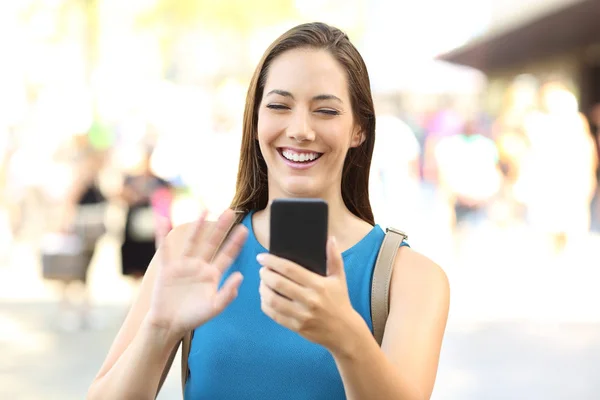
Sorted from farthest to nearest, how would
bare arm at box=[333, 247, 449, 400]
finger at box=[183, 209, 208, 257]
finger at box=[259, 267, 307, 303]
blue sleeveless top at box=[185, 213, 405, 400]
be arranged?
blue sleeveless top at box=[185, 213, 405, 400]
finger at box=[183, 209, 208, 257]
bare arm at box=[333, 247, 449, 400]
finger at box=[259, 267, 307, 303]

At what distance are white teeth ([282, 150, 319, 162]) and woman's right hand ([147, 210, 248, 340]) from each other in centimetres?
29

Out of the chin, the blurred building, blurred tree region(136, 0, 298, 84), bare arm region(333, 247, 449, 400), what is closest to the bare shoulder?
bare arm region(333, 247, 449, 400)

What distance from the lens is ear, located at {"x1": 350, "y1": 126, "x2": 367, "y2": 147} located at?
220 centimetres

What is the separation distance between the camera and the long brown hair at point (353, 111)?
6.87ft

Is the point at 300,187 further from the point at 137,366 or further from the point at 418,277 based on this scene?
the point at 137,366

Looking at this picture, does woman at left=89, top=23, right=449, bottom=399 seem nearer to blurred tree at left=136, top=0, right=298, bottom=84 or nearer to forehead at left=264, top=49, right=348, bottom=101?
forehead at left=264, top=49, right=348, bottom=101

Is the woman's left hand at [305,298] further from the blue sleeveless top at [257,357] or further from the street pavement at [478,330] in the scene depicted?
the street pavement at [478,330]

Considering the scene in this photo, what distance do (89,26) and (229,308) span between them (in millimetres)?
17161

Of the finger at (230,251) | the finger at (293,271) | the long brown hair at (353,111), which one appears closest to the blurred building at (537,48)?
the long brown hair at (353,111)

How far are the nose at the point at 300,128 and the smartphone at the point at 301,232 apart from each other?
354 mm

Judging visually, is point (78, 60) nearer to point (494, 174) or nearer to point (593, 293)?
point (494, 174)

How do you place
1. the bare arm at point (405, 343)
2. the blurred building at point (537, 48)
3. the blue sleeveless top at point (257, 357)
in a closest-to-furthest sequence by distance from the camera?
1. the bare arm at point (405, 343)
2. the blue sleeveless top at point (257, 357)
3. the blurred building at point (537, 48)

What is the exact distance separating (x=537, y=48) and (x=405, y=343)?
18.9 metres

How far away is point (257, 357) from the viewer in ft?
6.37
